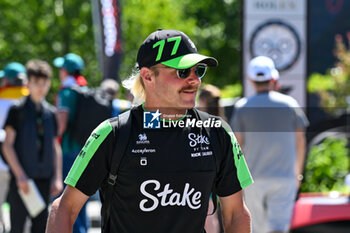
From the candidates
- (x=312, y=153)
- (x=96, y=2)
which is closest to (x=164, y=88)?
(x=312, y=153)

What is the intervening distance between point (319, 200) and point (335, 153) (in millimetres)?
1635

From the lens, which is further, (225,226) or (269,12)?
(269,12)

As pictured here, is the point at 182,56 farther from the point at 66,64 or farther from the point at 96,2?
the point at 96,2

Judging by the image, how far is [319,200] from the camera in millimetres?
6461

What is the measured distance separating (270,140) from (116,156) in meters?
3.52

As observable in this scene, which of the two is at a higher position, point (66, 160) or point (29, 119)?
point (29, 119)

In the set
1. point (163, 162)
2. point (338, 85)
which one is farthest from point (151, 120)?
point (338, 85)

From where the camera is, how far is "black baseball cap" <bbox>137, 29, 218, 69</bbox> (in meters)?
2.92

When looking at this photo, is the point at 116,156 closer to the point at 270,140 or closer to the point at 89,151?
the point at 89,151

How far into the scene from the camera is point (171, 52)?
116 inches

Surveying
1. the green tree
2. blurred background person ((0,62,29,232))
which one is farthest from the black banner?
the green tree

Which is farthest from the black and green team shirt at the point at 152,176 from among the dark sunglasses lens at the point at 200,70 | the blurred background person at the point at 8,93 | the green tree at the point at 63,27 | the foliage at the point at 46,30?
the foliage at the point at 46,30

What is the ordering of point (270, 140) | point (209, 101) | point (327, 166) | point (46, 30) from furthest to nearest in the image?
point (46, 30) → point (327, 166) → point (209, 101) → point (270, 140)

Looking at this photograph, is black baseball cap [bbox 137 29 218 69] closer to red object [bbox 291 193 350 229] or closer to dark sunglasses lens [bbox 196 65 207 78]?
dark sunglasses lens [bbox 196 65 207 78]
